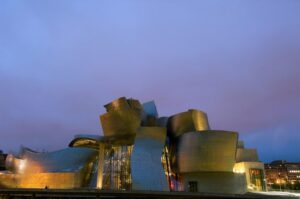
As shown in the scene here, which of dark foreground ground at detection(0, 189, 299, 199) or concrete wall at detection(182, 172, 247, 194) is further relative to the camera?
concrete wall at detection(182, 172, 247, 194)

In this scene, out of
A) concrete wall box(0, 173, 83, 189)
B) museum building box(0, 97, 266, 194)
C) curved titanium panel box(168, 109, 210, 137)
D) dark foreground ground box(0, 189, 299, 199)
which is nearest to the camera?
dark foreground ground box(0, 189, 299, 199)

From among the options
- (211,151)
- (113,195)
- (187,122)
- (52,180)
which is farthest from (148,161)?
(52,180)

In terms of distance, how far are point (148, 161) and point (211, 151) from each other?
6.38m

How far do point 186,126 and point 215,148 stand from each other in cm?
455

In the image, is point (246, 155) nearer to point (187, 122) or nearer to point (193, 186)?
point (193, 186)

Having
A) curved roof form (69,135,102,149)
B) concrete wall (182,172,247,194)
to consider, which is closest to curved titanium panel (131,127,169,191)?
concrete wall (182,172,247,194)

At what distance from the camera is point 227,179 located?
94.7 ft

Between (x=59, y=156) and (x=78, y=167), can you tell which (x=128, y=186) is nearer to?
(x=78, y=167)

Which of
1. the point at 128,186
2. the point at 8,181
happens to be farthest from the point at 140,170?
the point at 8,181

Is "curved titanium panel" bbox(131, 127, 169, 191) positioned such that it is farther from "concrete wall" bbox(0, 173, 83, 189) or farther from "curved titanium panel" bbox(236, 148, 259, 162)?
"curved titanium panel" bbox(236, 148, 259, 162)

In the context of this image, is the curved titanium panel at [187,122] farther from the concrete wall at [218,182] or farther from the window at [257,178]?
the window at [257,178]

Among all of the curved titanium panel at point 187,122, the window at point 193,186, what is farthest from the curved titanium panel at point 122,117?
the window at point 193,186

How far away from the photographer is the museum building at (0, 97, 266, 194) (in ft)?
88.8

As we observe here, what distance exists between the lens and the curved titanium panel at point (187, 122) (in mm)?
30469
